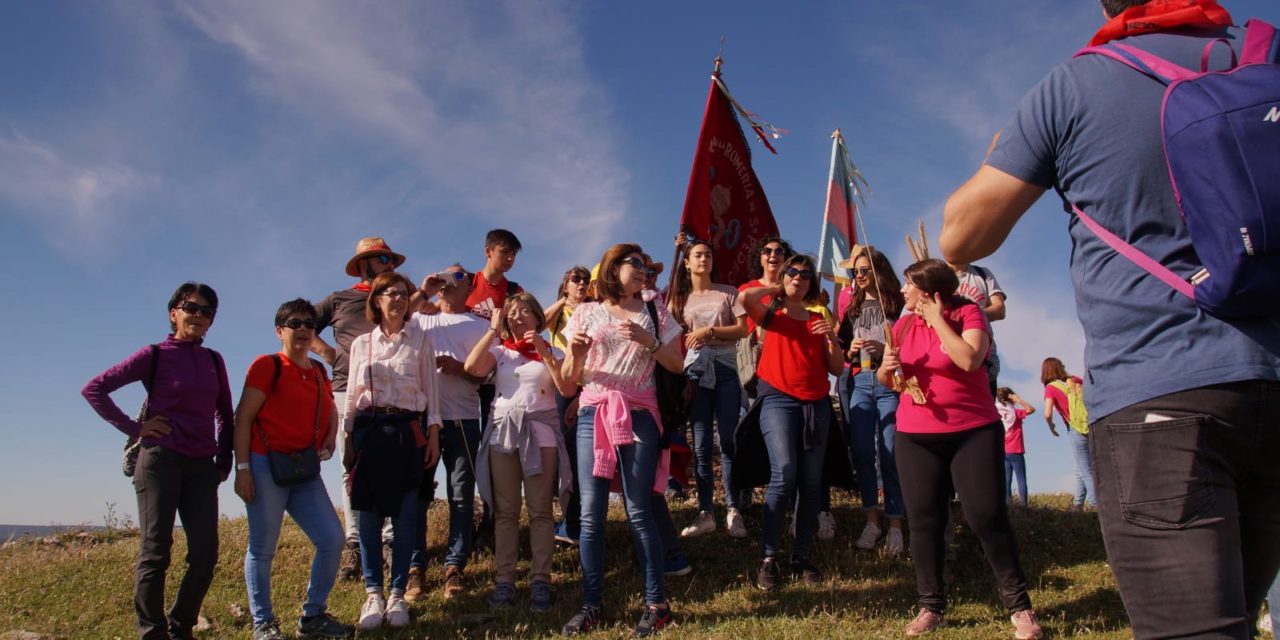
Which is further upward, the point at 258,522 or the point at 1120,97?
the point at 1120,97

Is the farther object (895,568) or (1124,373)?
(895,568)

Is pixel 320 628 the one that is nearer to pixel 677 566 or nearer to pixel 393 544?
pixel 393 544

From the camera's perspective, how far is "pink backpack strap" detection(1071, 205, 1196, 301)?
1.93 meters

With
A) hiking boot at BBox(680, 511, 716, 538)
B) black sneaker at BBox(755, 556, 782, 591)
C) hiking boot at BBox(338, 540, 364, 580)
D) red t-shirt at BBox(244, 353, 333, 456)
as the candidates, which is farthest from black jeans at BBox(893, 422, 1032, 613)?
hiking boot at BBox(338, 540, 364, 580)

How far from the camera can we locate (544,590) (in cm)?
621

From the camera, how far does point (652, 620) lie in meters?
5.59

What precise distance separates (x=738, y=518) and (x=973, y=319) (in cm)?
299

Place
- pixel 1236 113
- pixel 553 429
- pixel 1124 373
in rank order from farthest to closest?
pixel 553 429
pixel 1124 373
pixel 1236 113

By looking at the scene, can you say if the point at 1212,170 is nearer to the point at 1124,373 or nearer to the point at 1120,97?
the point at 1120,97

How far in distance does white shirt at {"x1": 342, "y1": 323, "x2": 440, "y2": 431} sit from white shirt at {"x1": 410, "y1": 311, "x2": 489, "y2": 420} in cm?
33

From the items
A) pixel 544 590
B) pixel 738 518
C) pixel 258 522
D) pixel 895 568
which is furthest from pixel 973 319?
pixel 258 522

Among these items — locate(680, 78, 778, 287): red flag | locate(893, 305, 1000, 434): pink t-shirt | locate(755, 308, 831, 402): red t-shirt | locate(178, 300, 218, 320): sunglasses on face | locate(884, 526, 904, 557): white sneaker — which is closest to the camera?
locate(893, 305, 1000, 434): pink t-shirt

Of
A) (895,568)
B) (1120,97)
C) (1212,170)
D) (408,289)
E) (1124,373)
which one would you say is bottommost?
(895,568)

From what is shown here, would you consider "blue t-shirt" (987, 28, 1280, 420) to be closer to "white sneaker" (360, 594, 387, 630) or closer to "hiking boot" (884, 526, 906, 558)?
"white sneaker" (360, 594, 387, 630)
